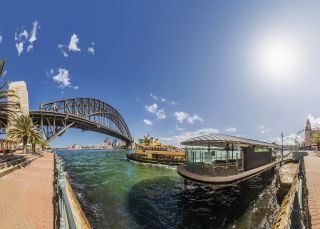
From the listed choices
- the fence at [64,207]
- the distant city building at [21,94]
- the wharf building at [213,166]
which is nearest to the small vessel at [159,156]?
the wharf building at [213,166]

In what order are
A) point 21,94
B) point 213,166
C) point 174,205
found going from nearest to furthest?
point 213,166 < point 174,205 < point 21,94

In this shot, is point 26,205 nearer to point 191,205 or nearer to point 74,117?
point 191,205

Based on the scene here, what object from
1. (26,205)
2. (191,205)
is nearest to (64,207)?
(26,205)

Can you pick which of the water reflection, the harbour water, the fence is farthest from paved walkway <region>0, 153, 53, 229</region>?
the water reflection

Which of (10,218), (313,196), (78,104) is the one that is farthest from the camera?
(78,104)

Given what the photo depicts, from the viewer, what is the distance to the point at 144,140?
59.1 m

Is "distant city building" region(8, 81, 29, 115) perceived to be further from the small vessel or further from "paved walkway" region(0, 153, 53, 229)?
"paved walkway" region(0, 153, 53, 229)

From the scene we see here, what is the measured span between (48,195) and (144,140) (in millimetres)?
48036

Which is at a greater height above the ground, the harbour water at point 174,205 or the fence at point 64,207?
the fence at point 64,207

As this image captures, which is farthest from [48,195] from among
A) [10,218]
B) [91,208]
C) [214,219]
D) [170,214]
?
[214,219]

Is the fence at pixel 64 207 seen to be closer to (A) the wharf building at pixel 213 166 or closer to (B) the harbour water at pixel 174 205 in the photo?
(B) the harbour water at pixel 174 205

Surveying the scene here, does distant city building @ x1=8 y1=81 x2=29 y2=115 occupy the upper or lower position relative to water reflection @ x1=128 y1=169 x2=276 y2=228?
upper

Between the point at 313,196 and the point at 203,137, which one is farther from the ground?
the point at 203,137

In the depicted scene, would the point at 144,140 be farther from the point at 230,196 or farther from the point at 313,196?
the point at 313,196
